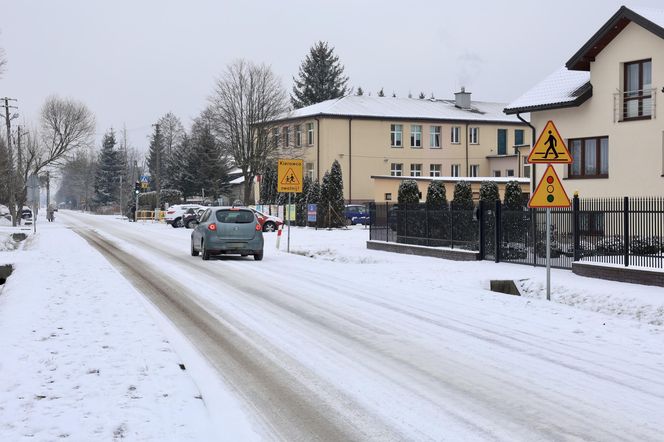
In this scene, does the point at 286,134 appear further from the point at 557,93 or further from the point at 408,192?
the point at 557,93

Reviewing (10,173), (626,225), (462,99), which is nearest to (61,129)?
(10,173)

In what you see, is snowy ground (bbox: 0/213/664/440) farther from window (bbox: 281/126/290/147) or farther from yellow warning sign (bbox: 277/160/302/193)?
window (bbox: 281/126/290/147)

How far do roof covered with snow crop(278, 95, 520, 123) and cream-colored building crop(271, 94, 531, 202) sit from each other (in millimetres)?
80

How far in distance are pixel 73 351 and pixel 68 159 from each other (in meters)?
60.7

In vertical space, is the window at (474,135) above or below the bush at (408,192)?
above

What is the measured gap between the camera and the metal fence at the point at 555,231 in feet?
48.9

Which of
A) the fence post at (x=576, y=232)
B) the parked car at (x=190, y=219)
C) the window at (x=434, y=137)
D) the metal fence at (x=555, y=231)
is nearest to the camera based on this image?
the metal fence at (x=555, y=231)

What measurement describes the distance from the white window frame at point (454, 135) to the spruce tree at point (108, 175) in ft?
254

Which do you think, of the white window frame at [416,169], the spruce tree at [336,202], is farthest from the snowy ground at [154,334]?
the white window frame at [416,169]

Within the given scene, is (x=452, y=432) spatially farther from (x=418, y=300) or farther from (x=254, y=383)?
(x=418, y=300)

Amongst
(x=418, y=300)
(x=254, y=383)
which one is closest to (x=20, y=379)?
(x=254, y=383)

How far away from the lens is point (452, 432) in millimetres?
5230

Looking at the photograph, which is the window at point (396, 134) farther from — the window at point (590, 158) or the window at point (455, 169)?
the window at point (590, 158)

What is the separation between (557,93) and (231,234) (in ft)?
48.4
